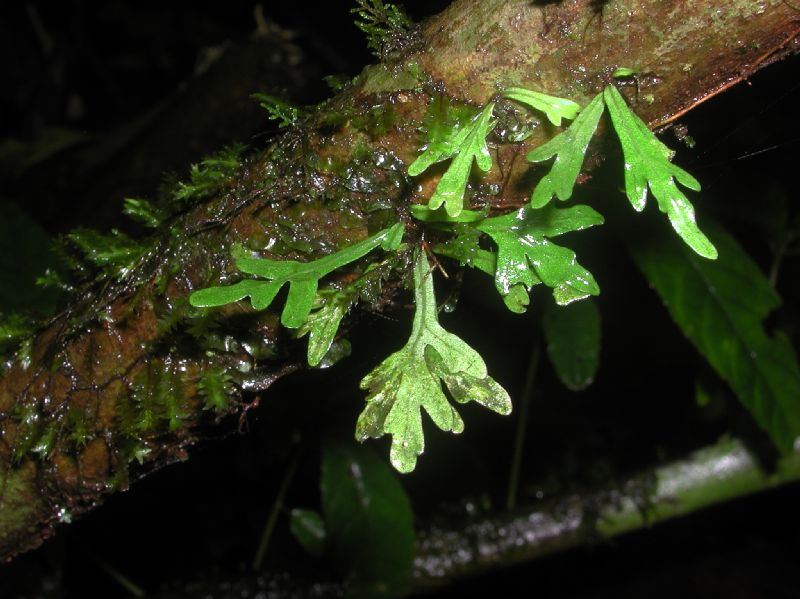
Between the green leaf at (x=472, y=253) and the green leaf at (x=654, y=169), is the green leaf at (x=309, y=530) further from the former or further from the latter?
the green leaf at (x=654, y=169)

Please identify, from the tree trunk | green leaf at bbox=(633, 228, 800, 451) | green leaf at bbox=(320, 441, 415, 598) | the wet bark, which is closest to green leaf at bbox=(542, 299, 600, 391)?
green leaf at bbox=(633, 228, 800, 451)

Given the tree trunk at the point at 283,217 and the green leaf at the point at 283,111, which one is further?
the green leaf at the point at 283,111

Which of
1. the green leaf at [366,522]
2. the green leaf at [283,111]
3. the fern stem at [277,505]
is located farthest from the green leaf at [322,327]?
the fern stem at [277,505]

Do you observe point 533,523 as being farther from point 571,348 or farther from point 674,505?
point 571,348

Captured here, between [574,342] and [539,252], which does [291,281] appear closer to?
[539,252]

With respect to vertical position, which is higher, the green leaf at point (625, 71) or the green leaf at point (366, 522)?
the green leaf at point (625, 71)

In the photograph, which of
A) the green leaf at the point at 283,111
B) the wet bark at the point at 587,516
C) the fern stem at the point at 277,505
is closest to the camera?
Result: the green leaf at the point at 283,111

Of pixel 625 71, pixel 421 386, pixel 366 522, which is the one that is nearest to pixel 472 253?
pixel 421 386

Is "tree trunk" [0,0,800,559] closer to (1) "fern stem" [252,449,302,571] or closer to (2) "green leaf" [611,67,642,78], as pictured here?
(2) "green leaf" [611,67,642,78]
